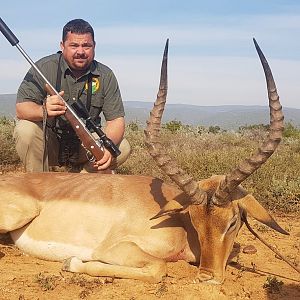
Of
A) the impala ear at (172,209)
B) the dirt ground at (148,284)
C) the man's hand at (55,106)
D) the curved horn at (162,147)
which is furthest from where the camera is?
the man's hand at (55,106)

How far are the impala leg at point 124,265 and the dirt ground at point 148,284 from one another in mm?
67

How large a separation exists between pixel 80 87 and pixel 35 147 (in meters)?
1.11

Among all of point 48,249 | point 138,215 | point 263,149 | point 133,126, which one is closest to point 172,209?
point 138,215

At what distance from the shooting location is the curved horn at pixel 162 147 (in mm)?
4449

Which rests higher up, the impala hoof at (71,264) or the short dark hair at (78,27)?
the short dark hair at (78,27)

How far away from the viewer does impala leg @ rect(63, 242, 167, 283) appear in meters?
5.05

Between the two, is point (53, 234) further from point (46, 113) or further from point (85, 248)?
point (46, 113)

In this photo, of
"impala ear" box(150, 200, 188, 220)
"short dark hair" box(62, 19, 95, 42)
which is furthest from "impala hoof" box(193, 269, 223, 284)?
"short dark hair" box(62, 19, 95, 42)

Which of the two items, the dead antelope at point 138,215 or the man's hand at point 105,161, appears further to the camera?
the man's hand at point 105,161

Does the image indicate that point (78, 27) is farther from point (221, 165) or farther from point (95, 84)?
point (221, 165)

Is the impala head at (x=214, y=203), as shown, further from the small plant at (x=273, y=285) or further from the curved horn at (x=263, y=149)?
the small plant at (x=273, y=285)

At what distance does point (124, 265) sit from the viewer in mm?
5176

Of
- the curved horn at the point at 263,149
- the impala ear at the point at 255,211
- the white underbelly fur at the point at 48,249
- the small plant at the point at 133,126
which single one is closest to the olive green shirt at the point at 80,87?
the white underbelly fur at the point at 48,249

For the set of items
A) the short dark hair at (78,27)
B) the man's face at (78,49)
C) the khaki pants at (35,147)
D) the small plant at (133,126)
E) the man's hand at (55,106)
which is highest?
the short dark hair at (78,27)
